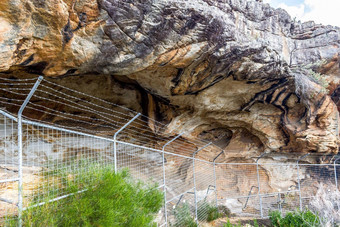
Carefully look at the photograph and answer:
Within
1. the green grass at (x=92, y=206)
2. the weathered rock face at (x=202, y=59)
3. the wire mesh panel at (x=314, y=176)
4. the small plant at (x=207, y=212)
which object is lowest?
the small plant at (x=207, y=212)

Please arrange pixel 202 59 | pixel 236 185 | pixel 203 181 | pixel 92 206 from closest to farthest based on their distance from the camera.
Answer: pixel 92 206 < pixel 202 59 < pixel 203 181 < pixel 236 185

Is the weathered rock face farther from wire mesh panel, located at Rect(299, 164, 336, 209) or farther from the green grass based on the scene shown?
the green grass

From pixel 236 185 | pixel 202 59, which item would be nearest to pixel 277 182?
pixel 236 185

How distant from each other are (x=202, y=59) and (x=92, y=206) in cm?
347

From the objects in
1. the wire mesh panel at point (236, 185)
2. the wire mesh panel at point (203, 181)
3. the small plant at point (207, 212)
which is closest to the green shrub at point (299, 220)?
the small plant at point (207, 212)

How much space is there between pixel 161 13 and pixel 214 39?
1.22 m

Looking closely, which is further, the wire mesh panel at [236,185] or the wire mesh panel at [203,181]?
the wire mesh panel at [236,185]

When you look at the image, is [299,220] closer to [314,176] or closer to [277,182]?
[277,182]

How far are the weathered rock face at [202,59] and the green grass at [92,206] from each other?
1.81 metres

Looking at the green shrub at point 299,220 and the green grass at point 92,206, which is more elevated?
the green grass at point 92,206

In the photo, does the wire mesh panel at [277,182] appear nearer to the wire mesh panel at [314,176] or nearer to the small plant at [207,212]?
the wire mesh panel at [314,176]

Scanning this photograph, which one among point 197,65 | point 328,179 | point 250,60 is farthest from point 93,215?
point 328,179

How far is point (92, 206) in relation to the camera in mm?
2445

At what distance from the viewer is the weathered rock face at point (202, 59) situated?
334 cm
